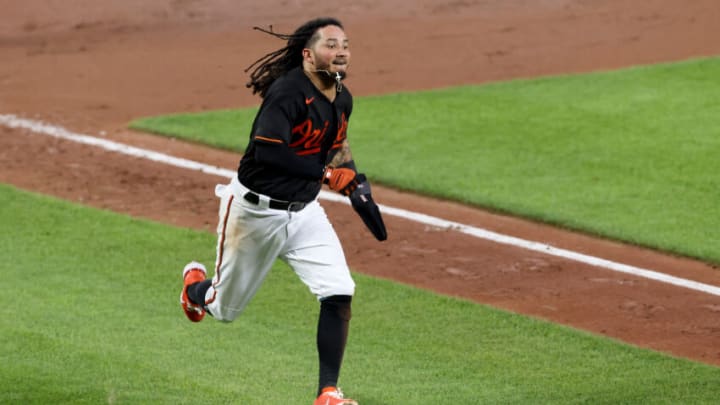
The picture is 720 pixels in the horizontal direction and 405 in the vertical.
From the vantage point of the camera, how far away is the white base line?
31.9 feet

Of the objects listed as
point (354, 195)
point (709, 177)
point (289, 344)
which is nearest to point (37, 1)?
point (709, 177)

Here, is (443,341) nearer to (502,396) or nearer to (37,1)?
(502,396)

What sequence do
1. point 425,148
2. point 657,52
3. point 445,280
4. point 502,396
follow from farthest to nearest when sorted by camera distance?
1. point 657,52
2. point 425,148
3. point 445,280
4. point 502,396

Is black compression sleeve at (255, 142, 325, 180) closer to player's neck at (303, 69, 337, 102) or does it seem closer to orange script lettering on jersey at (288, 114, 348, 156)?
orange script lettering on jersey at (288, 114, 348, 156)

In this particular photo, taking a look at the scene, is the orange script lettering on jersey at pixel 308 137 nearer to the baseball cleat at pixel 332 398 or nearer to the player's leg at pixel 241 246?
the player's leg at pixel 241 246

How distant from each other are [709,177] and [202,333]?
527 cm

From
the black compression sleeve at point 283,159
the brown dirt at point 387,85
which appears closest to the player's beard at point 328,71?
the black compression sleeve at point 283,159

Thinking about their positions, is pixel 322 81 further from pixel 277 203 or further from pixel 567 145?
pixel 567 145

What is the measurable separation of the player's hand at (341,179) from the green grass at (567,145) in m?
4.14

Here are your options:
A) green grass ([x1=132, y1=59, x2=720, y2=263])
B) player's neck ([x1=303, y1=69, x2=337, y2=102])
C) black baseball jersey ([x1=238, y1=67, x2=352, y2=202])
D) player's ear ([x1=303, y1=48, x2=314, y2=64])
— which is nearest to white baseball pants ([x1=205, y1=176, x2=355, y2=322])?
black baseball jersey ([x1=238, y1=67, x2=352, y2=202])

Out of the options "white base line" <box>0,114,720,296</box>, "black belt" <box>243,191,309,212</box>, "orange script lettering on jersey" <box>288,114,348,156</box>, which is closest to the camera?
"orange script lettering on jersey" <box>288,114,348,156</box>

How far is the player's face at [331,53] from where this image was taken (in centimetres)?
693

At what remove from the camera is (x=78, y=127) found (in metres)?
13.3

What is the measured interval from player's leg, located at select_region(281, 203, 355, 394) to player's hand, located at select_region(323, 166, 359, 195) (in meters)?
0.35
